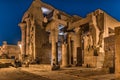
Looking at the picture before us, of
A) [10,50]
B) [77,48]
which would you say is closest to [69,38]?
[77,48]

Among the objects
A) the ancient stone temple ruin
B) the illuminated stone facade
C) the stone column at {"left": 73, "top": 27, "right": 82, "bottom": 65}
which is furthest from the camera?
the illuminated stone facade

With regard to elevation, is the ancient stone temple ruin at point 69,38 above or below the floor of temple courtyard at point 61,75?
above

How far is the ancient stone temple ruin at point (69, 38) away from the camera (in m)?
24.2

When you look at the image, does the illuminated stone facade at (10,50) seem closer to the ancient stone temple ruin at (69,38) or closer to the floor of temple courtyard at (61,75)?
the ancient stone temple ruin at (69,38)

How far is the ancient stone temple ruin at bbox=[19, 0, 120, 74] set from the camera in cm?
2420

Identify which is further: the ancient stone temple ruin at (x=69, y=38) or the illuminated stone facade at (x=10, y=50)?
the illuminated stone facade at (x=10, y=50)

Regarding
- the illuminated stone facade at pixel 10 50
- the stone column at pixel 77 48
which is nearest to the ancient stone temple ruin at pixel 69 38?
the stone column at pixel 77 48

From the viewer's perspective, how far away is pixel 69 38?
31266 mm

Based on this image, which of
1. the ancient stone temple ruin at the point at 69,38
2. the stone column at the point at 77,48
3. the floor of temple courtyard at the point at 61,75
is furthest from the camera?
the stone column at the point at 77,48

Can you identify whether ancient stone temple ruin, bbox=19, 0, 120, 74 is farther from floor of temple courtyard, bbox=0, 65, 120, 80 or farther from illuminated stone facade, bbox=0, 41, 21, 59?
illuminated stone facade, bbox=0, 41, 21, 59

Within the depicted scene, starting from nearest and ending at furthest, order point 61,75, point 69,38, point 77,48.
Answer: point 61,75 < point 77,48 < point 69,38

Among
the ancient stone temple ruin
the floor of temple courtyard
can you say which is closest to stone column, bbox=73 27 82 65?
the ancient stone temple ruin

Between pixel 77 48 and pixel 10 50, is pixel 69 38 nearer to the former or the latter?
A: pixel 77 48

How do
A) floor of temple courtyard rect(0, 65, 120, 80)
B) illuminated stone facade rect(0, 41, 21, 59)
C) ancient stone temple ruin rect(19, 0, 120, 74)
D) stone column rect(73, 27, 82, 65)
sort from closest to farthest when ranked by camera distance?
floor of temple courtyard rect(0, 65, 120, 80), ancient stone temple ruin rect(19, 0, 120, 74), stone column rect(73, 27, 82, 65), illuminated stone facade rect(0, 41, 21, 59)
